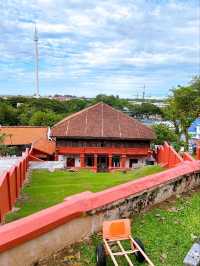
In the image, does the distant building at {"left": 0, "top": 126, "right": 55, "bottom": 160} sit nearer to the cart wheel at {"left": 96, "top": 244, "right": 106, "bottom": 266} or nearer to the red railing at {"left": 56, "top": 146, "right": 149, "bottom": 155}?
the red railing at {"left": 56, "top": 146, "right": 149, "bottom": 155}

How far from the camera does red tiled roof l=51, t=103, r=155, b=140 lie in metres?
32.5

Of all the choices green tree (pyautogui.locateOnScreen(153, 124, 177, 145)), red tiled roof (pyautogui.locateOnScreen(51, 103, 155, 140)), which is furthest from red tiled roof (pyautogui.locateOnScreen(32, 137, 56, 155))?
green tree (pyautogui.locateOnScreen(153, 124, 177, 145))

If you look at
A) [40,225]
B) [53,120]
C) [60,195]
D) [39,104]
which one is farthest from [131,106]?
[40,225]

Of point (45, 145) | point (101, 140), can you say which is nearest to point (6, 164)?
point (101, 140)

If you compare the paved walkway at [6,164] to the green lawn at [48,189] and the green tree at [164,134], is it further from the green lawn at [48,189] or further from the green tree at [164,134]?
the green tree at [164,134]

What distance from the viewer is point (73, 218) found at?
561 cm

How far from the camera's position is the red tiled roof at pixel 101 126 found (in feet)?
107

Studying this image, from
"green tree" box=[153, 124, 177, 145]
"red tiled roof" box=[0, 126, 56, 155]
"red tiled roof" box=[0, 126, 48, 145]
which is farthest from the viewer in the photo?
"green tree" box=[153, 124, 177, 145]

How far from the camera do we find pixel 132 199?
6.80 metres

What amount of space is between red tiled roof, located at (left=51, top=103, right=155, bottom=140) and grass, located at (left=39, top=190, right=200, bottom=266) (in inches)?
972

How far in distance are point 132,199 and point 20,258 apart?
267cm

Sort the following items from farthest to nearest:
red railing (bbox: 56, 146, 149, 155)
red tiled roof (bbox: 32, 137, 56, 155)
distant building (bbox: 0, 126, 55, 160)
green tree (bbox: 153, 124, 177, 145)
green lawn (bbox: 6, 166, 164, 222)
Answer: green tree (bbox: 153, 124, 177, 145)
distant building (bbox: 0, 126, 55, 160)
red tiled roof (bbox: 32, 137, 56, 155)
red railing (bbox: 56, 146, 149, 155)
green lawn (bbox: 6, 166, 164, 222)

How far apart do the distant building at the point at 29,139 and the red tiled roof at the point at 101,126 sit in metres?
3.24

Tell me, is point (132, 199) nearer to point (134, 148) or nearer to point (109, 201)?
point (109, 201)
